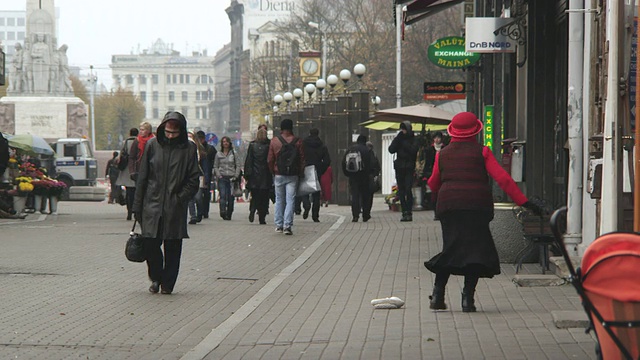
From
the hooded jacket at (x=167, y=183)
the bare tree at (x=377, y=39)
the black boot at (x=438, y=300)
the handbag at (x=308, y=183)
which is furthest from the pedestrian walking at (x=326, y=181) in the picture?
the bare tree at (x=377, y=39)

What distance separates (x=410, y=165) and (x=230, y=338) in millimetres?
16031

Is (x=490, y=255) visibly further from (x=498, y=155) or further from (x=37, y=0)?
(x=37, y=0)

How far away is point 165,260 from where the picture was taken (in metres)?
12.4

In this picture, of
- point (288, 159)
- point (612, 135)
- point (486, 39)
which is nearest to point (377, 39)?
point (288, 159)

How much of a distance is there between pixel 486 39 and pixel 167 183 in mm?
8316

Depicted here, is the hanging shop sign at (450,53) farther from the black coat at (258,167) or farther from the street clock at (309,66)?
the street clock at (309,66)

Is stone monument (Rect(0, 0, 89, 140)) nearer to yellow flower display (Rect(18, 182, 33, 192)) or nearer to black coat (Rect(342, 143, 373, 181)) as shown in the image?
yellow flower display (Rect(18, 182, 33, 192))

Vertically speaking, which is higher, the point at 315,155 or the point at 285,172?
the point at 315,155

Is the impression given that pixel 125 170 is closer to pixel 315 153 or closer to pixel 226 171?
pixel 226 171

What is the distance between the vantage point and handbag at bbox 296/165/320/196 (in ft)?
72.6

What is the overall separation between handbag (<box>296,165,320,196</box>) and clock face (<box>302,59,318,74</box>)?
115 ft

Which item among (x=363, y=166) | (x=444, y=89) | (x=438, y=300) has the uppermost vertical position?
(x=444, y=89)

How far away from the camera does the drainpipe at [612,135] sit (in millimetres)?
9266

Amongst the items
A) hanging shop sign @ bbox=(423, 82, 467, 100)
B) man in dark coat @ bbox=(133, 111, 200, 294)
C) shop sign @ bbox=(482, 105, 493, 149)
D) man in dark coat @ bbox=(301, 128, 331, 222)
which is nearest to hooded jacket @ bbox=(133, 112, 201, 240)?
man in dark coat @ bbox=(133, 111, 200, 294)
